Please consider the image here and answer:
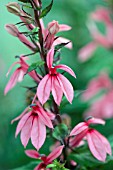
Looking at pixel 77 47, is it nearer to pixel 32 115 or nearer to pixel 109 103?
pixel 109 103

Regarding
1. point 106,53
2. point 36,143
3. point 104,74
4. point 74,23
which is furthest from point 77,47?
point 36,143

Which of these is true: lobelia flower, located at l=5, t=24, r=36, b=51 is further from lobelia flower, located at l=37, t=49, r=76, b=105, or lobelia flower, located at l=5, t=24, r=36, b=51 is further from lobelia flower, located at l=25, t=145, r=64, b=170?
lobelia flower, located at l=25, t=145, r=64, b=170

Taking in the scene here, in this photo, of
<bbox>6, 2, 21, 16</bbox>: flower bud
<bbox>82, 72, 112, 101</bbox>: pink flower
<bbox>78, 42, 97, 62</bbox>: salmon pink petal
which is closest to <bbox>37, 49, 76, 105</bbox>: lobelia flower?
<bbox>6, 2, 21, 16</bbox>: flower bud

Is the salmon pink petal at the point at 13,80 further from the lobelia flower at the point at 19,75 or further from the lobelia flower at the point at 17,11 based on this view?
the lobelia flower at the point at 17,11

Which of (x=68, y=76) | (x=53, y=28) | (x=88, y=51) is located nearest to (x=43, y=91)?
(x=53, y=28)

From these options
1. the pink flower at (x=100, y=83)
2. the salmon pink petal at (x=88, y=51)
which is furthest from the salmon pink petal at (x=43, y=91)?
the salmon pink petal at (x=88, y=51)

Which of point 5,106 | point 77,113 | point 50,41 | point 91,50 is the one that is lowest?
point 77,113
